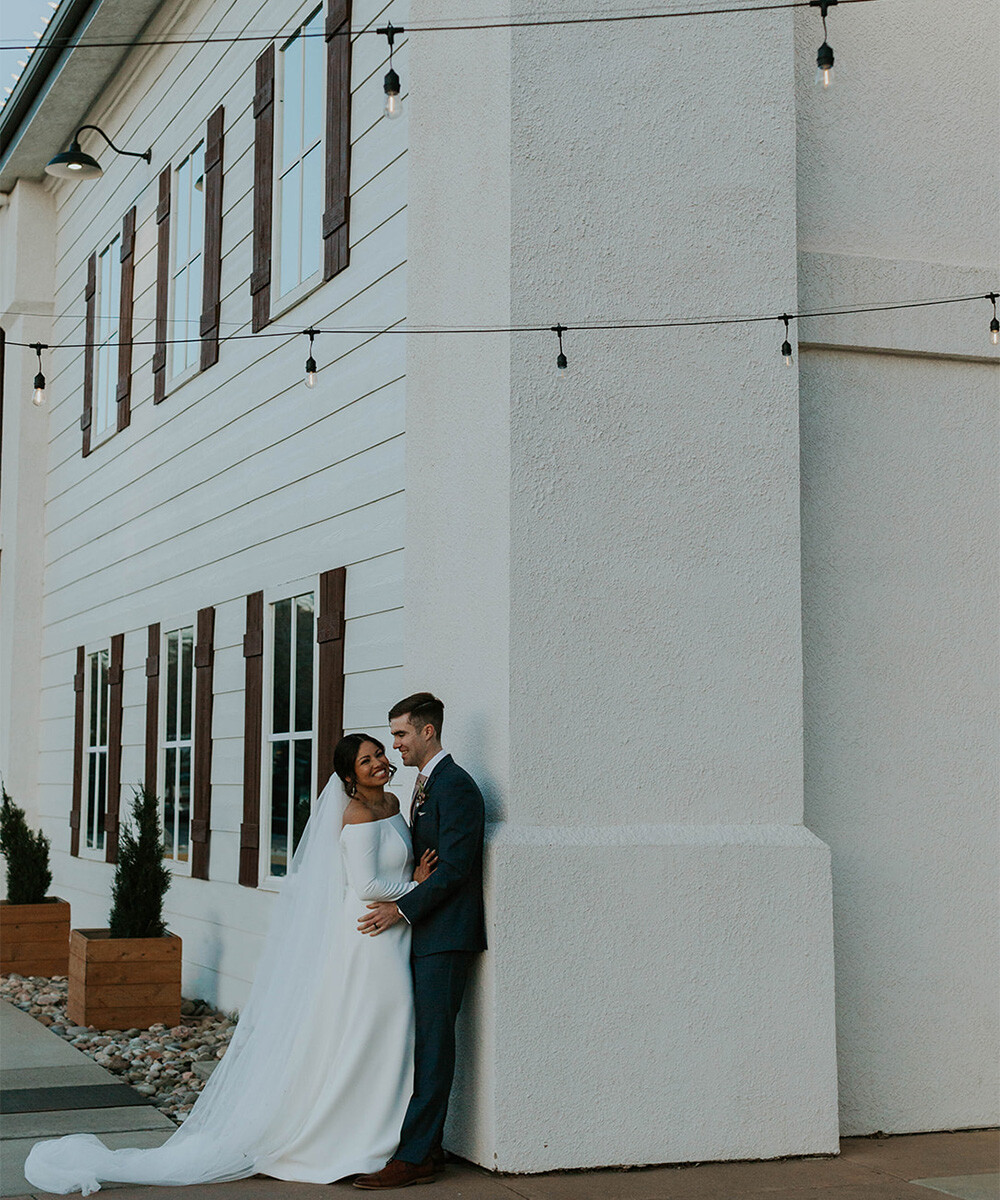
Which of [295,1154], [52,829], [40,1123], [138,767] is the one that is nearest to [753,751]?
[295,1154]

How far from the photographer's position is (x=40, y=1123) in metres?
7.90

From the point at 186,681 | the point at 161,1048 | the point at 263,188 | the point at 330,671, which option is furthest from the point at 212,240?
the point at 161,1048

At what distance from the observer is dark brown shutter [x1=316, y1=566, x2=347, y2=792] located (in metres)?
9.21

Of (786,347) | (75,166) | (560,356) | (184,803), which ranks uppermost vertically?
(75,166)

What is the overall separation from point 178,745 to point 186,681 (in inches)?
19.2

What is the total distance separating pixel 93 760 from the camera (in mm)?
15211

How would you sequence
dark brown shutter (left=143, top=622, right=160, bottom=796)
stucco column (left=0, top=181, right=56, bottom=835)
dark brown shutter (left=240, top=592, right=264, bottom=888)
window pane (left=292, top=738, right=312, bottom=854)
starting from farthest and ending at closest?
stucco column (left=0, top=181, right=56, bottom=835) → dark brown shutter (left=143, top=622, right=160, bottom=796) → dark brown shutter (left=240, top=592, right=264, bottom=888) → window pane (left=292, top=738, right=312, bottom=854)

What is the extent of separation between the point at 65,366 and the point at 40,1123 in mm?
10525

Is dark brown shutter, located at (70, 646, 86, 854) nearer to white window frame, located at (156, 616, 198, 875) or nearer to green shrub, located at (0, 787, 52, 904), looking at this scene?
green shrub, located at (0, 787, 52, 904)

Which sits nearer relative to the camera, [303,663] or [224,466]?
[303,663]

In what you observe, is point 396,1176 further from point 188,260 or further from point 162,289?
point 162,289

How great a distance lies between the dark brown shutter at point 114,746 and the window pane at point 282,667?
4098mm

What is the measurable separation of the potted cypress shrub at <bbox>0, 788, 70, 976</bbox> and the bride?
728 cm

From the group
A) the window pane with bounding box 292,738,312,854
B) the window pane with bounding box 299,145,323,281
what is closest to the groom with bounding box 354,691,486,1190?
the window pane with bounding box 292,738,312,854
